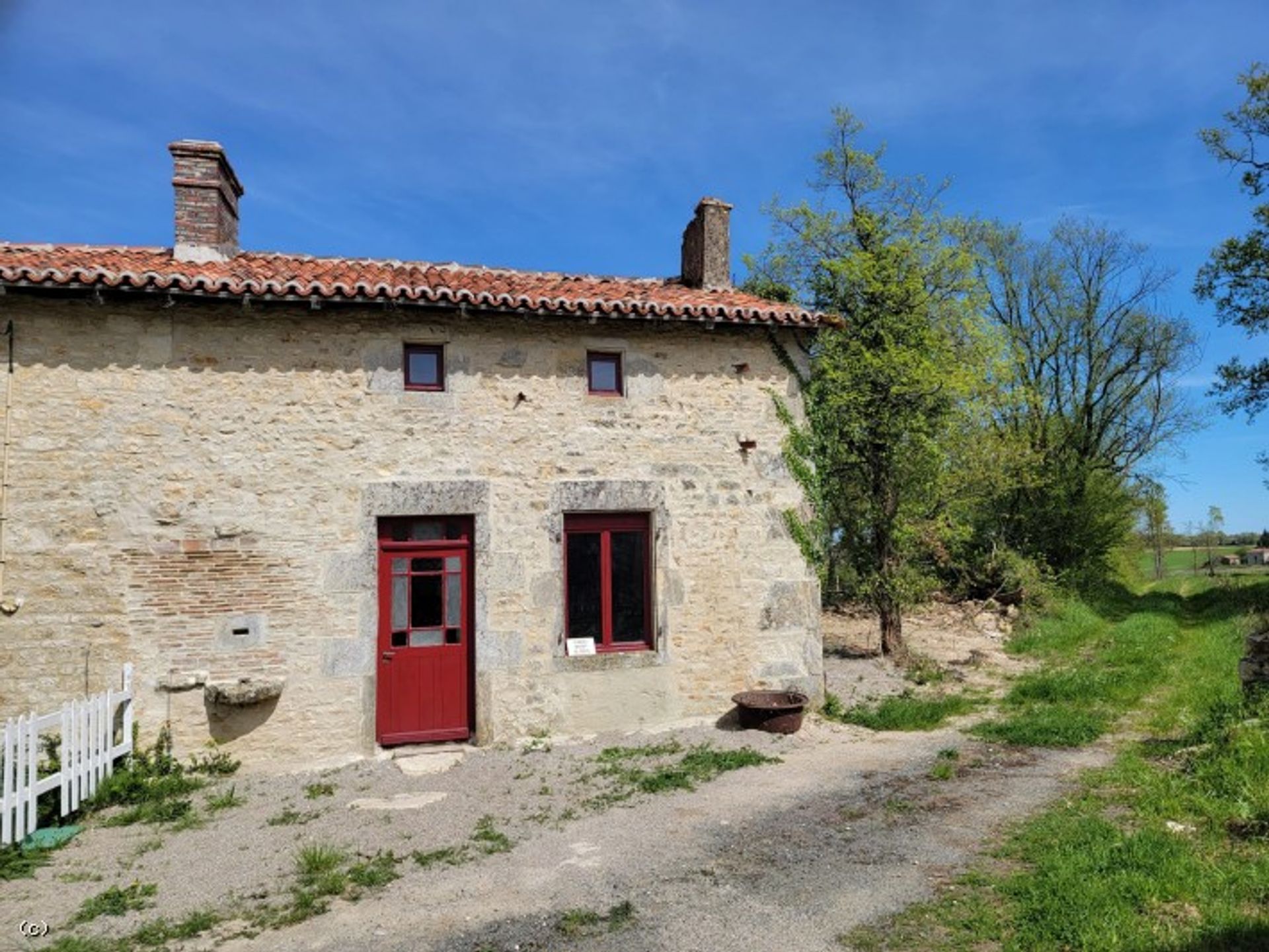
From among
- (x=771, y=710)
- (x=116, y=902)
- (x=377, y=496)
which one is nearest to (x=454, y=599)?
(x=377, y=496)

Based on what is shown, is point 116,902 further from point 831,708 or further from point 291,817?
point 831,708

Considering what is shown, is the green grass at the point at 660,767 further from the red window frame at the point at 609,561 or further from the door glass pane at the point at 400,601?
the door glass pane at the point at 400,601

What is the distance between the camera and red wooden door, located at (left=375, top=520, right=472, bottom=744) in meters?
8.13

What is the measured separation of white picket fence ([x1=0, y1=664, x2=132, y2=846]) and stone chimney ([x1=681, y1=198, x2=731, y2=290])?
8258 millimetres

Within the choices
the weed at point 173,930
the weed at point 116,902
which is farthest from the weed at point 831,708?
the weed at point 116,902

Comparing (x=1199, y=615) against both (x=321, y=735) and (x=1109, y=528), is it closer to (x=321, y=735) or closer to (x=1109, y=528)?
(x=1109, y=528)

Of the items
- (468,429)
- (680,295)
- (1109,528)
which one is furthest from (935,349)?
(1109,528)

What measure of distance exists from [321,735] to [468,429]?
3.56 meters

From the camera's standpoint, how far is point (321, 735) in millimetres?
7750

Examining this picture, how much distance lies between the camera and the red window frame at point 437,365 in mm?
8367

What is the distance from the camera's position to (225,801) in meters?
6.74

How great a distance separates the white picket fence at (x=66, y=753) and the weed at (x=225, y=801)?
971 millimetres

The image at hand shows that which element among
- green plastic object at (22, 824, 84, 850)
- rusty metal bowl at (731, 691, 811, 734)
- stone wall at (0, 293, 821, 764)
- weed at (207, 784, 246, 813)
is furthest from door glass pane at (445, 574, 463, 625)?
green plastic object at (22, 824, 84, 850)

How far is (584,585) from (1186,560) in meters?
55.4
